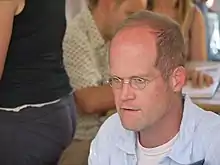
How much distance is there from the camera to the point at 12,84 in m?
1.61

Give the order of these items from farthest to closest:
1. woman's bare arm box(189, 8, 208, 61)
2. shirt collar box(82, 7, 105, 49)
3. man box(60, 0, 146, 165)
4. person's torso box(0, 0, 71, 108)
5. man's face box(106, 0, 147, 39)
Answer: woman's bare arm box(189, 8, 208, 61) → man's face box(106, 0, 147, 39) → shirt collar box(82, 7, 105, 49) → man box(60, 0, 146, 165) → person's torso box(0, 0, 71, 108)

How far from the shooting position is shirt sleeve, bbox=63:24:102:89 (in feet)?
6.70

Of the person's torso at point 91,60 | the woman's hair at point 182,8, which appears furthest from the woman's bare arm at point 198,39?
the person's torso at point 91,60

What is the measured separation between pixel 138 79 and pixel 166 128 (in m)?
0.15

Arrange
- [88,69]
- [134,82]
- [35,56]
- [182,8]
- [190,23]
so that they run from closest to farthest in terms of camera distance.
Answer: [134,82] < [35,56] < [88,69] < [182,8] < [190,23]

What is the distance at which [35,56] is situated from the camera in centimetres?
160

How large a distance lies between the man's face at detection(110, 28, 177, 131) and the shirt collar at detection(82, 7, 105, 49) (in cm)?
84

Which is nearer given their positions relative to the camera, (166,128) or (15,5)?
(166,128)

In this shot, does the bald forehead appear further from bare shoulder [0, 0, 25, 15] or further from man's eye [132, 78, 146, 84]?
bare shoulder [0, 0, 25, 15]

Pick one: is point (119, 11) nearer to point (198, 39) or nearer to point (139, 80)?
point (198, 39)

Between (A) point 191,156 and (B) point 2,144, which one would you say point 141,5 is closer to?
(B) point 2,144

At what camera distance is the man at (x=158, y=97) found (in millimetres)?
1258

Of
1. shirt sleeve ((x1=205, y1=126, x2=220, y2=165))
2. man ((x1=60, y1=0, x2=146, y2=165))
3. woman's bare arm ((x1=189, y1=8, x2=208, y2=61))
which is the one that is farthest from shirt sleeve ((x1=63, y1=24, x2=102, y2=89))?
woman's bare arm ((x1=189, y1=8, x2=208, y2=61))

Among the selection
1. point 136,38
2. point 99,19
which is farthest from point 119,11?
point 136,38
